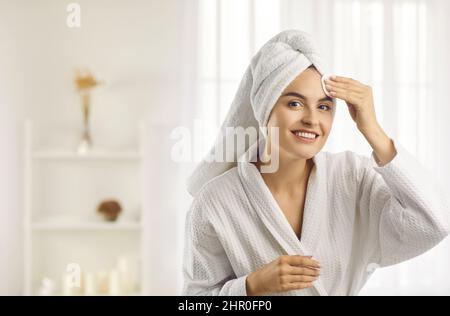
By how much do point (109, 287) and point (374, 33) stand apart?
95 centimetres

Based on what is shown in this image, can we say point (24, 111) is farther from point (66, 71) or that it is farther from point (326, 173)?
point (326, 173)

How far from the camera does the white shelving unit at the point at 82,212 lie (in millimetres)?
1371

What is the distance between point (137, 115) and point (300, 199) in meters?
0.79

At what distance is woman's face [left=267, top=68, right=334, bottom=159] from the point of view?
24.7 inches

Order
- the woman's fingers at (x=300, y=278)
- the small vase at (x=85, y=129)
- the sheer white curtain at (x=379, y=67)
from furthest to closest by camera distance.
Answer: the small vase at (x=85, y=129) → the sheer white curtain at (x=379, y=67) → the woman's fingers at (x=300, y=278)

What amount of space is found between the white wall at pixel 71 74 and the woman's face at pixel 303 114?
30.3 inches

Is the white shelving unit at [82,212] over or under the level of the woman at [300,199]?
under

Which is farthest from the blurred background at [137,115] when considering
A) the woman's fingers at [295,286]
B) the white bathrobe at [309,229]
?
the woman's fingers at [295,286]

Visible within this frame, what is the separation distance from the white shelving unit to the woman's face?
769 millimetres

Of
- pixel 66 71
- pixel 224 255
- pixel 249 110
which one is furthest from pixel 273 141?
pixel 66 71

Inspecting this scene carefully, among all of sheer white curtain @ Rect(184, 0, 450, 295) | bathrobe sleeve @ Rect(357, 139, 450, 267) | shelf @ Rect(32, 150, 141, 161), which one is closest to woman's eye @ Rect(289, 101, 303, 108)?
bathrobe sleeve @ Rect(357, 139, 450, 267)


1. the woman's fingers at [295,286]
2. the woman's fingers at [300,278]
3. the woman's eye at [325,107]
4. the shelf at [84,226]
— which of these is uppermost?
the woman's eye at [325,107]

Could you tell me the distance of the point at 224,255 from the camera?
69 cm

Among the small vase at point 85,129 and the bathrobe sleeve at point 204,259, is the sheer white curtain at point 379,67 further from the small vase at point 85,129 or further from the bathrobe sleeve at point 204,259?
the bathrobe sleeve at point 204,259
